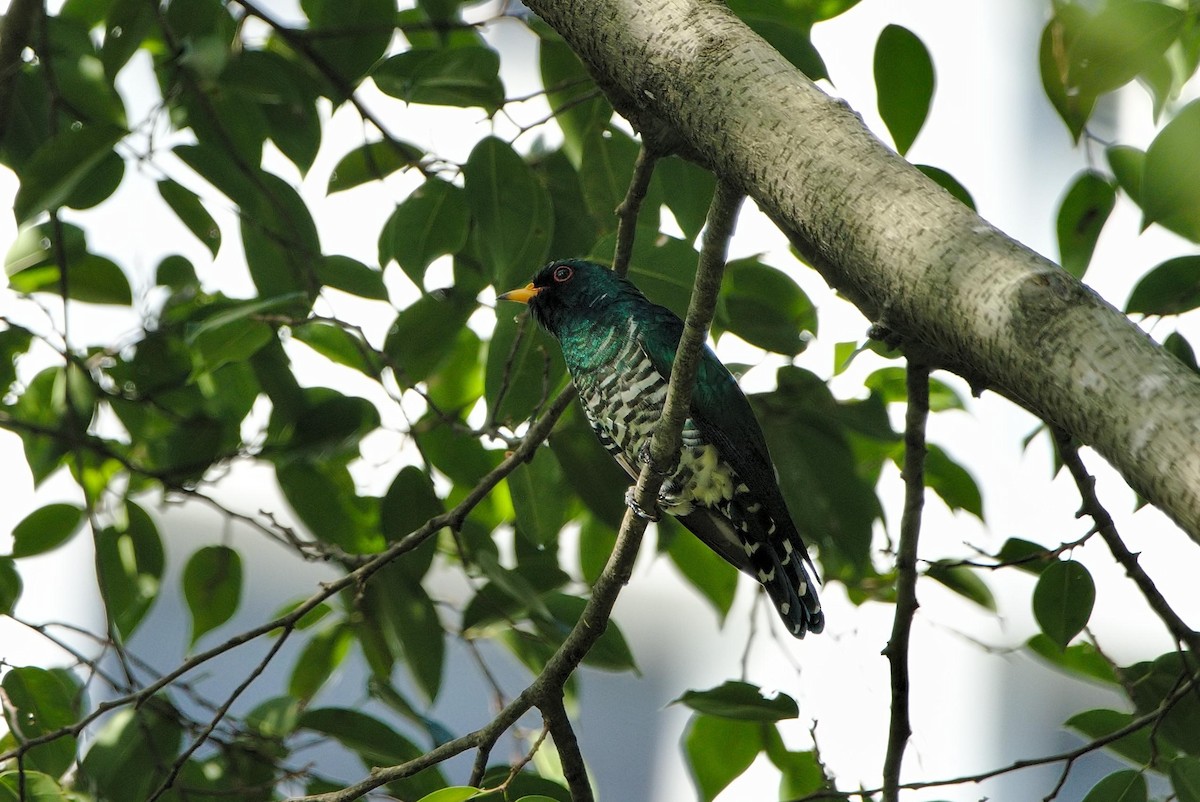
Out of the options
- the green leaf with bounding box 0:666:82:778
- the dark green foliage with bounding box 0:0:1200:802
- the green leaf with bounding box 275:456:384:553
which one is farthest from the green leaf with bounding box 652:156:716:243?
the green leaf with bounding box 0:666:82:778

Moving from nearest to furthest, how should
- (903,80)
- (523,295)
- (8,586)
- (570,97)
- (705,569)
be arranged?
1. (903,80)
2. (8,586)
3. (570,97)
4. (705,569)
5. (523,295)

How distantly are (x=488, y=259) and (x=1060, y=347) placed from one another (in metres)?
1.70

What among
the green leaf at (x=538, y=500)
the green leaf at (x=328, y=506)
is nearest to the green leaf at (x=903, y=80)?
the green leaf at (x=538, y=500)

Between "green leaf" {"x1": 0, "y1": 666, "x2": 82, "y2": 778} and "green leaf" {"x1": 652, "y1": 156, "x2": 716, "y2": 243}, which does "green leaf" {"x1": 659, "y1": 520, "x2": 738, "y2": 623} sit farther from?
"green leaf" {"x1": 0, "y1": 666, "x2": 82, "y2": 778}

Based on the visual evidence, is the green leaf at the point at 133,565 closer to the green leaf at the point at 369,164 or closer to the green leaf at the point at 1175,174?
the green leaf at the point at 369,164

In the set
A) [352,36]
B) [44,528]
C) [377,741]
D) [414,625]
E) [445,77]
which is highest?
[352,36]

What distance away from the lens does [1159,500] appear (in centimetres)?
84

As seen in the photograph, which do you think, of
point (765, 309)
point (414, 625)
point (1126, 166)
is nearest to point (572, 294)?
point (765, 309)

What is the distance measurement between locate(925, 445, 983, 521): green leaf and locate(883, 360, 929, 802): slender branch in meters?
A: 0.45

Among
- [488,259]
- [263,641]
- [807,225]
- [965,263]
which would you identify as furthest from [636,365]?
[263,641]

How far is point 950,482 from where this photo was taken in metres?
2.86

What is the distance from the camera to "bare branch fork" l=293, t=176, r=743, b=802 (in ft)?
6.53

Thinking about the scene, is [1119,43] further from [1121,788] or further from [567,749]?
[567,749]

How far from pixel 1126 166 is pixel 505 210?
130 centimetres
